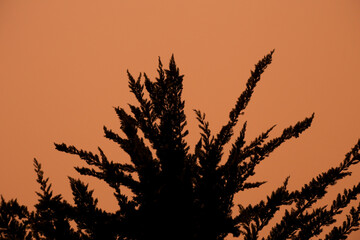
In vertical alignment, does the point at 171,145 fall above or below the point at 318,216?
above

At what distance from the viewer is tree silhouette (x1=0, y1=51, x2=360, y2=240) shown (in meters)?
1.33

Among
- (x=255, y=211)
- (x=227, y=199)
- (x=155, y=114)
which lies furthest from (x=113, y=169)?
(x=255, y=211)

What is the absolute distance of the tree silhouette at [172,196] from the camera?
4.35 feet

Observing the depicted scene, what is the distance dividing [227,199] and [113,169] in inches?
25.7

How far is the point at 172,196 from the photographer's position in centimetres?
142

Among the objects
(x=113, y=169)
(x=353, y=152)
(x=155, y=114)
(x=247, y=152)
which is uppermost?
(x=155, y=114)

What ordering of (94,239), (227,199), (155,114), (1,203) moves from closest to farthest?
(1,203)
(94,239)
(227,199)
(155,114)

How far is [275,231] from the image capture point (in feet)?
5.20

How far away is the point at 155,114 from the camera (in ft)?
5.85

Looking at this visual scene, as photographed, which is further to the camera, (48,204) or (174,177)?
(174,177)

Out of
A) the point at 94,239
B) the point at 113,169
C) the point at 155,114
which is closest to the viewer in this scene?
the point at 94,239

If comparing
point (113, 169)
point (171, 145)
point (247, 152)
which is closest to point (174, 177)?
point (171, 145)

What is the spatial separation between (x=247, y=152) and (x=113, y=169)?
83 centimetres

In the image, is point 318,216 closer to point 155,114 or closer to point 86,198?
point 155,114
